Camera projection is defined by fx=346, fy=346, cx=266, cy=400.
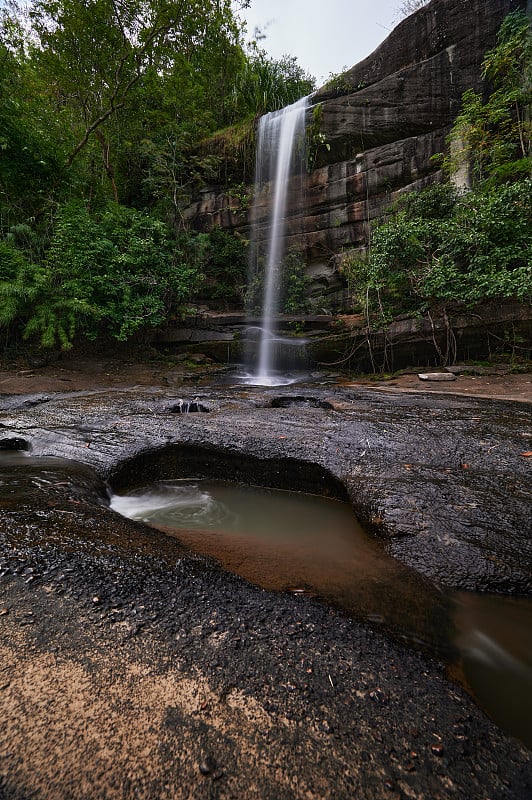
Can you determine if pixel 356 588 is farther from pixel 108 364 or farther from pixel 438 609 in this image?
pixel 108 364

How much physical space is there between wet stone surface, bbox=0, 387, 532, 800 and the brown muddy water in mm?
154

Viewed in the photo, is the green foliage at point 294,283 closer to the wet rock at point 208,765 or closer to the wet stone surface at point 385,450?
the wet stone surface at point 385,450

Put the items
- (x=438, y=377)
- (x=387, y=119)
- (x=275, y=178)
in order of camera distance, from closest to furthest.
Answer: (x=438, y=377) → (x=387, y=119) → (x=275, y=178)

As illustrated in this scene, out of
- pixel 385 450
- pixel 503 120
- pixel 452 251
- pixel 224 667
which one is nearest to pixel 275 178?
pixel 503 120

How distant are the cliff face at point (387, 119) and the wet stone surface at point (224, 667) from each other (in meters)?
13.0

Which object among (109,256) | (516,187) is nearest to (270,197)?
(109,256)

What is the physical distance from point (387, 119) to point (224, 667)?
16.5 meters

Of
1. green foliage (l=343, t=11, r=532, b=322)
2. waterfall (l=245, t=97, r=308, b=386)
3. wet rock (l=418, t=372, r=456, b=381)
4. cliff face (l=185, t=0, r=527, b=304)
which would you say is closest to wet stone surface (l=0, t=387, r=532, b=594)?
wet rock (l=418, t=372, r=456, b=381)

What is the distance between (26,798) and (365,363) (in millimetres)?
10609

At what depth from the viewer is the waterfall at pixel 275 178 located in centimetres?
1430

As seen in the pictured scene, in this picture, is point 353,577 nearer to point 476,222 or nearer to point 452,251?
point 452,251

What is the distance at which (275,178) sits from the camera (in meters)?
Answer: 14.9

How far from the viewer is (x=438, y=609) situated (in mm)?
1771

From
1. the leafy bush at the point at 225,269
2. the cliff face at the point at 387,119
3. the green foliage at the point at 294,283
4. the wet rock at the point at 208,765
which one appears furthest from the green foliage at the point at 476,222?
the wet rock at the point at 208,765
